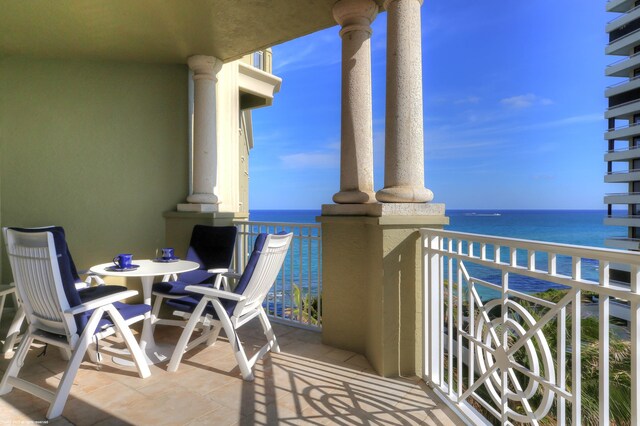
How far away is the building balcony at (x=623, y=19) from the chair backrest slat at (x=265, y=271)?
43406mm

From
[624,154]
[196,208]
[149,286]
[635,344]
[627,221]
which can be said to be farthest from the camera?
[624,154]

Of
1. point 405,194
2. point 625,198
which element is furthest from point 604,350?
point 625,198

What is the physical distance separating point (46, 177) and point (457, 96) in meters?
59.1

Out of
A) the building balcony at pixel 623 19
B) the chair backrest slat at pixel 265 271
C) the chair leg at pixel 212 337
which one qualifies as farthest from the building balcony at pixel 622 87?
the chair leg at pixel 212 337

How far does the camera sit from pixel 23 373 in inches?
99.0

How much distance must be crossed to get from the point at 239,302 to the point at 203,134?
8.39 ft

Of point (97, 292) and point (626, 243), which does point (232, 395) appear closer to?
point (97, 292)

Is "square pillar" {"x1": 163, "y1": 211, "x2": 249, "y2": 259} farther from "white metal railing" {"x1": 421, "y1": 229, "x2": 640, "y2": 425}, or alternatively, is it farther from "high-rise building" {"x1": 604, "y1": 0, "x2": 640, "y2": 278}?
"high-rise building" {"x1": 604, "y1": 0, "x2": 640, "y2": 278}

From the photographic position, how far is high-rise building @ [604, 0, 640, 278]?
2897cm

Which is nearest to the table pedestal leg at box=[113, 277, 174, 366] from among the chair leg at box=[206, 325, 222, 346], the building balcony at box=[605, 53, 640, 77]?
the chair leg at box=[206, 325, 222, 346]

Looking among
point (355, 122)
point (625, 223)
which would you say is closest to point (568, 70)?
point (625, 223)

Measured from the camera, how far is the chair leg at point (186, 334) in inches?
100

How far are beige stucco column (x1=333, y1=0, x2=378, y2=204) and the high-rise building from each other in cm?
3402

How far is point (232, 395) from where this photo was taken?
7.40ft
